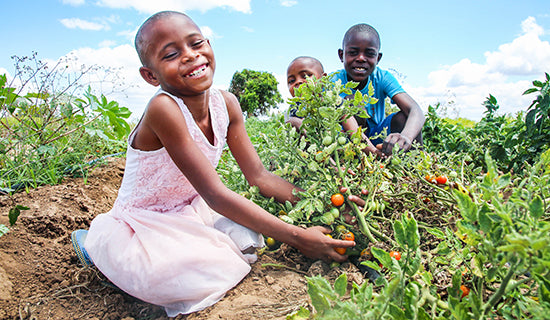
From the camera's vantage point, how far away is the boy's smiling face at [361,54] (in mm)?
3152

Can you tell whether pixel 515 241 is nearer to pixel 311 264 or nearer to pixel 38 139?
pixel 311 264

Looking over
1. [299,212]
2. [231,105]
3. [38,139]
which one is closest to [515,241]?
[299,212]

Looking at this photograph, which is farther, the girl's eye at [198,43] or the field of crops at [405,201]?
the girl's eye at [198,43]

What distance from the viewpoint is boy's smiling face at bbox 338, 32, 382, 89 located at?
3.15 metres

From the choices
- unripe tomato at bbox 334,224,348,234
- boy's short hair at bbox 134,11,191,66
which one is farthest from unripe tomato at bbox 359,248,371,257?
boy's short hair at bbox 134,11,191,66

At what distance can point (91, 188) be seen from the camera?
135 inches

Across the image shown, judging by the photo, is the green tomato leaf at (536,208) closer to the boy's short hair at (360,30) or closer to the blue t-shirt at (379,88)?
the blue t-shirt at (379,88)

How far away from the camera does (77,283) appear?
199cm

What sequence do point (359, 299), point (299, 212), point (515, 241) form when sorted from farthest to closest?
point (299, 212), point (359, 299), point (515, 241)

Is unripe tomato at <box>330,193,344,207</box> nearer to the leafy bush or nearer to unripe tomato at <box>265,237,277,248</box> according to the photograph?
unripe tomato at <box>265,237,277,248</box>

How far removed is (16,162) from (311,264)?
9.68 ft

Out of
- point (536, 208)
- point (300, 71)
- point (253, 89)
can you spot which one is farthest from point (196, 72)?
point (253, 89)

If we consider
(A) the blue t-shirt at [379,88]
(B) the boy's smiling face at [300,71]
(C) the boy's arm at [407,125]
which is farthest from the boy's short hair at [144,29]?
(A) the blue t-shirt at [379,88]

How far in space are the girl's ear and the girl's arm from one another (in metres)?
0.20
